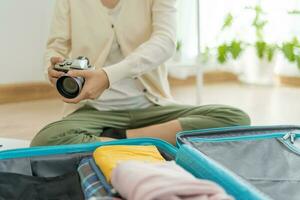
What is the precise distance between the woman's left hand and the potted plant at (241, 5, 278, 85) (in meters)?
1.33

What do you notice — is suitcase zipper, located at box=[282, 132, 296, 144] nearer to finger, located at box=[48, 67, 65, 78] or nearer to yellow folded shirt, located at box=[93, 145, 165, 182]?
yellow folded shirt, located at box=[93, 145, 165, 182]

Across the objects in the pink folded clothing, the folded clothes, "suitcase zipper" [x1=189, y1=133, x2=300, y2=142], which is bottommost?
the folded clothes

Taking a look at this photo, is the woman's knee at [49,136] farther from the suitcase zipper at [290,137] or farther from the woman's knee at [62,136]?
the suitcase zipper at [290,137]

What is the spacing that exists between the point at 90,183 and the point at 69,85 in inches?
13.8

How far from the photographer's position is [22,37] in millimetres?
1722

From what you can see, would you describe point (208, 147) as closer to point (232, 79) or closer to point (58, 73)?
point (58, 73)

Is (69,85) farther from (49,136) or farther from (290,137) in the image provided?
(290,137)

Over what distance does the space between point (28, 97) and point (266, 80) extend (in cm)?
110

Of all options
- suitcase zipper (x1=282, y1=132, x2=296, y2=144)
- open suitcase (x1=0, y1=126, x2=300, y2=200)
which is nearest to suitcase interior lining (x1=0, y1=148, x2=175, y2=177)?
open suitcase (x1=0, y1=126, x2=300, y2=200)

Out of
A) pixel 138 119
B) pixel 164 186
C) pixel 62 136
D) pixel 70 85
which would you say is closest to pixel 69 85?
pixel 70 85

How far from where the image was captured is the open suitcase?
0.56 meters

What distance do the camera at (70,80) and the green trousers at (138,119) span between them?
0.31 feet

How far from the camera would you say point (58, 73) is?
0.85m

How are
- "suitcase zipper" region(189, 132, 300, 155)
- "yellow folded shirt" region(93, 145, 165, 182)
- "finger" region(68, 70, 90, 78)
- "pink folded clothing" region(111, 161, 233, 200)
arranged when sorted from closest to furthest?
"pink folded clothing" region(111, 161, 233, 200) → "yellow folded shirt" region(93, 145, 165, 182) → "suitcase zipper" region(189, 132, 300, 155) → "finger" region(68, 70, 90, 78)
